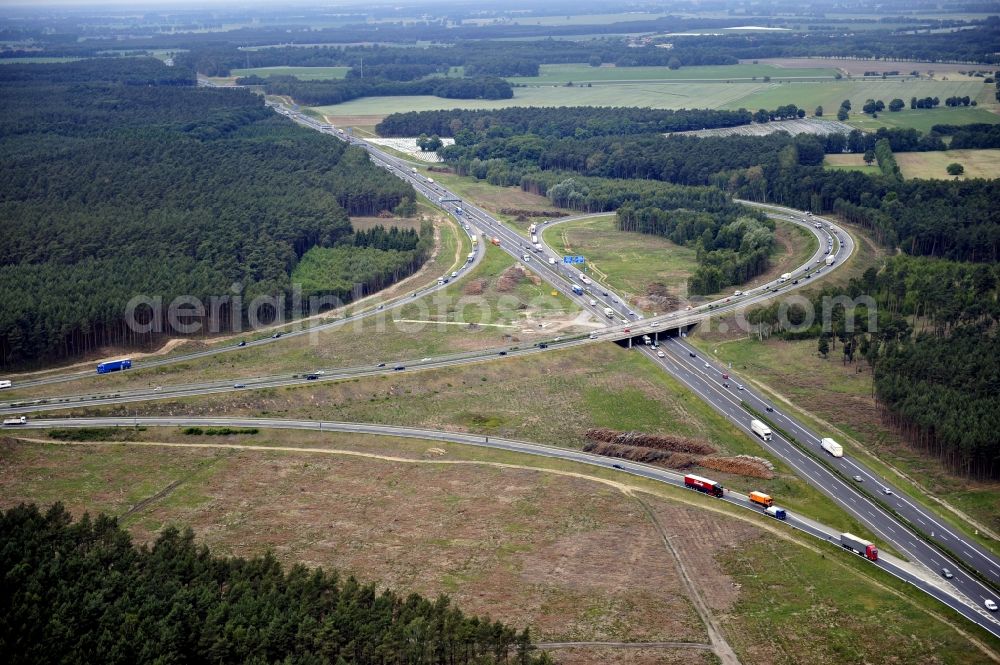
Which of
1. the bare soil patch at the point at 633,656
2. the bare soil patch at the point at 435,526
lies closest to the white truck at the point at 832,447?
the bare soil patch at the point at 435,526

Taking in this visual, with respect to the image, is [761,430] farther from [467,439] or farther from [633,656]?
[633,656]

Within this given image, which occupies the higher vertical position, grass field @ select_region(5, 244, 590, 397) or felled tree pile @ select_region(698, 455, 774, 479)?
grass field @ select_region(5, 244, 590, 397)

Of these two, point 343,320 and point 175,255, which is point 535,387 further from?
point 175,255

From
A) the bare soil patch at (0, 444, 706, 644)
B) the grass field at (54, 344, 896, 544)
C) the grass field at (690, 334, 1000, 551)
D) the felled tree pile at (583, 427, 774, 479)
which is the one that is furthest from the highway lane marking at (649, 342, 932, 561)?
the bare soil patch at (0, 444, 706, 644)

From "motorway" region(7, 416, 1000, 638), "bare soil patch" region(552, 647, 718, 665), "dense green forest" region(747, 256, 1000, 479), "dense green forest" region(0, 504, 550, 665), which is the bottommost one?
"bare soil patch" region(552, 647, 718, 665)

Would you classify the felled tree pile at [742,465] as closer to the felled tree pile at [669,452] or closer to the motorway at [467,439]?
the felled tree pile at [669,452]

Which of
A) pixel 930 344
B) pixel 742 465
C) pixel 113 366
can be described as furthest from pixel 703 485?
pixel 113 366

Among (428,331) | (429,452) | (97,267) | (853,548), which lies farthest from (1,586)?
(97,267)

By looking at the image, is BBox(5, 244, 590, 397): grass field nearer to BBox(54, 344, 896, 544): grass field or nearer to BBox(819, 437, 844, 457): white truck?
BBox(54, 344, 896, 544): grass field
